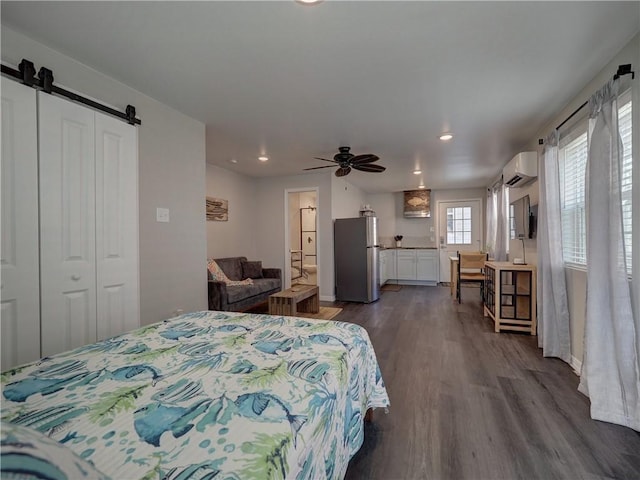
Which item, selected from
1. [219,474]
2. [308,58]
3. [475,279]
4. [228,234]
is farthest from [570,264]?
[228,234]

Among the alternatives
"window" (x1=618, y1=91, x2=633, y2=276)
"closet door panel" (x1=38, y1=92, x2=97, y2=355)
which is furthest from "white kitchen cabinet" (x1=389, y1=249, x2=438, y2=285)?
"closet door panel" (x1=38, y1=92, x2=97, y2=355)

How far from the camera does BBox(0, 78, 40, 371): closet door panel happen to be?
170 centimetres

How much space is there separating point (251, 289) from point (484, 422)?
3.26m

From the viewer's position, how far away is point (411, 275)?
7.71m

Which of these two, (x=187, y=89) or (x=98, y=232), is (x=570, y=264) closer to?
(x=187, y=89)

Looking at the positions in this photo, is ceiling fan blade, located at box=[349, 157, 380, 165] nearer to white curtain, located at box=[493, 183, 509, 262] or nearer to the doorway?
white curtain, located at box=[493, 183, 509, 262]

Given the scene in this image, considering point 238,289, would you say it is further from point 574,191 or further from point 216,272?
point 574,191

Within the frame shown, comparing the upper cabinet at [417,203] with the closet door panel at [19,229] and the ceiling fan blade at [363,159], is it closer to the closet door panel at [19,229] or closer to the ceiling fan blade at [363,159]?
the ceiling fan blade at [363,159]

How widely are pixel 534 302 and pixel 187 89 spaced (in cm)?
429

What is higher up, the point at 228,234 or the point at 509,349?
the point at 228,234

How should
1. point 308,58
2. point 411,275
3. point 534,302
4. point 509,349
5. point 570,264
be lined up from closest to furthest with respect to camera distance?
point 308,58 < point 570,264 < point 509,349 < point 534,302 < point 411,275

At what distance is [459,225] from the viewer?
7.63 meters

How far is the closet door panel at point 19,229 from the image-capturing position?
1.70m

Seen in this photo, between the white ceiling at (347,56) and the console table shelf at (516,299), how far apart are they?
64.8 inches
